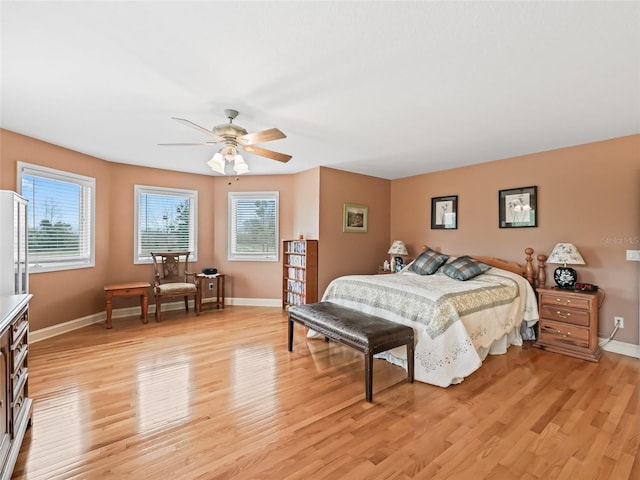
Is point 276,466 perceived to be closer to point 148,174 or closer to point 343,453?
point 343,453

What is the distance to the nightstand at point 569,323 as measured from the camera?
321 cm

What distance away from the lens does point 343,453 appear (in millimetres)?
1823

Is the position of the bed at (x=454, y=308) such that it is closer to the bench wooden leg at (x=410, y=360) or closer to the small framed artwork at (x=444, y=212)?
the bench wooden leg at (x=410, y=360)

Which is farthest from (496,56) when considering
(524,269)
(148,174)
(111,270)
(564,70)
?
(111,270)

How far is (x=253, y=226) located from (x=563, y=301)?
4.68 metres

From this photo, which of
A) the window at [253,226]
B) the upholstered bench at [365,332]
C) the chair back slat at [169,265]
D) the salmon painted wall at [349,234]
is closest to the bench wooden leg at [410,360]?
the upholstered bench at [365,332]

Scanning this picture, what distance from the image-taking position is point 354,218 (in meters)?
5.40

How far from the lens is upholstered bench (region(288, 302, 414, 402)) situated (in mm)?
2484

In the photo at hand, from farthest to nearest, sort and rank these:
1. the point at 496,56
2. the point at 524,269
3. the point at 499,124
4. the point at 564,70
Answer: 1. the point at 524,269
2. the point at 499,124
3. the point at 564,70
4. the point at 496,56

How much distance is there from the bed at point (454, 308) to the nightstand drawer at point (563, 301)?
0.16m

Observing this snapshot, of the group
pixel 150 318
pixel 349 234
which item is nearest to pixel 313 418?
pixel 349 234

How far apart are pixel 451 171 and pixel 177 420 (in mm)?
4864

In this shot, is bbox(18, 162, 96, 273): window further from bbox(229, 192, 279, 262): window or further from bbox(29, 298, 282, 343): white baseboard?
bbox(229, 192, 279, 262): window

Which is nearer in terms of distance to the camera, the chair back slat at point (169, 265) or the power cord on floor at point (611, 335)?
the power cord on floor at point (611, 335)
